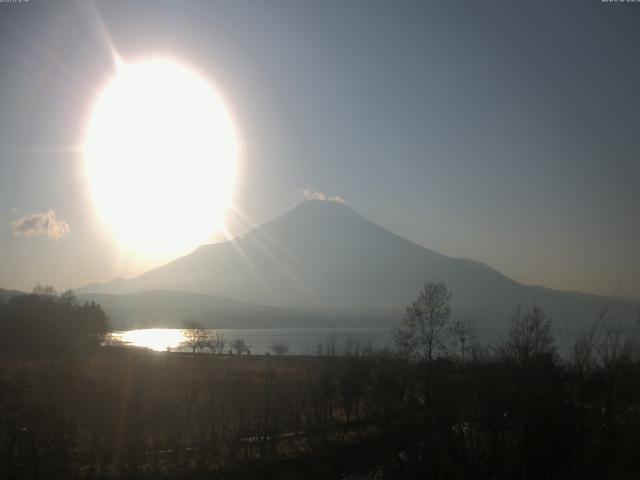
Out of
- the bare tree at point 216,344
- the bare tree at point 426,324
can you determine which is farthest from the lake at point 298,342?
the bare tree at point 216,344

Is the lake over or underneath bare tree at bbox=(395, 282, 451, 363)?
underneath

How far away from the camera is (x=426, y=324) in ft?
98.0

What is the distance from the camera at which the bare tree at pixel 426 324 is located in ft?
93.5

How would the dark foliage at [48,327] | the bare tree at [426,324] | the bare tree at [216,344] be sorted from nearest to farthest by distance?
the bare tree at [426,324] < the dark foliage at [48,327] < the bare tree at [216,344]

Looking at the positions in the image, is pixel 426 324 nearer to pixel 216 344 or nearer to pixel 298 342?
pixel 216 344

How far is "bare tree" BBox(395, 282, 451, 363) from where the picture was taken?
2850cm

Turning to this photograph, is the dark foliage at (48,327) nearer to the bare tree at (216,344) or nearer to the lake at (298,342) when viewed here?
the lake at (298,342)

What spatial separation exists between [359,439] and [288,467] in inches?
159

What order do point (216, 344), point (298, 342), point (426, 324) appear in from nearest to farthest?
point (426, 324), point (216, 344), point (298, 342)

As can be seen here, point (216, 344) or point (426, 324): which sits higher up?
point (426, 324)

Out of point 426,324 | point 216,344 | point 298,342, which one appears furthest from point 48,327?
point 298,342

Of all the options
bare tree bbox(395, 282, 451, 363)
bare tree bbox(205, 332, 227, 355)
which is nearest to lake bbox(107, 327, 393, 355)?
bare tree bbox(395, 282, 451, 363)

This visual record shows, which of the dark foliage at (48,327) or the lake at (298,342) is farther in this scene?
the lake at (298,342)

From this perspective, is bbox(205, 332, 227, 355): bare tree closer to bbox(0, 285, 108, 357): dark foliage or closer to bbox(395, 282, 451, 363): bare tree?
bbox(0, 285, 108, 357): dark foliage
